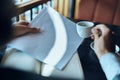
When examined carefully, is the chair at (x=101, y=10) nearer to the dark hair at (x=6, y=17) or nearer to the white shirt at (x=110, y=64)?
Result: the white shirt at (x=110, y=64)

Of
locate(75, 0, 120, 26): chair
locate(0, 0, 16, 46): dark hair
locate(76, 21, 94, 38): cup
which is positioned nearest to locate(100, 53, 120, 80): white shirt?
locate(76, 21, 94, 38): cup

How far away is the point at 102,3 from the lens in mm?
1616

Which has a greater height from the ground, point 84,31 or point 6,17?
point 6,17

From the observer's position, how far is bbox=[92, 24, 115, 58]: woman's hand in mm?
875

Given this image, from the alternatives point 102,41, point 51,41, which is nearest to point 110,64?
point 102,41

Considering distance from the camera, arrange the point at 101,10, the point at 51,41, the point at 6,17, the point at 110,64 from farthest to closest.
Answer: the point at 101,10, the point at 51,41, the point at 110,64, the point at 6,17

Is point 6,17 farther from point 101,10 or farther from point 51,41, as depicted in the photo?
point 101,10

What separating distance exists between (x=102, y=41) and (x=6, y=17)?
0.68 metres

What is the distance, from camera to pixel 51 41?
904 millimetres

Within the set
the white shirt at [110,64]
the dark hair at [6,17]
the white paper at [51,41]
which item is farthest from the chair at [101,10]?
the dark hair at [6,17]

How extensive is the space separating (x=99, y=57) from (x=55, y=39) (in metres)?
0.21

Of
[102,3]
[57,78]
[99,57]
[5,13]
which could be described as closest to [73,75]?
[57,78]

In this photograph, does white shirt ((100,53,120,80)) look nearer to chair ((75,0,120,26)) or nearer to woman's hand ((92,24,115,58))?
woman's hand ((92,24,115,58))

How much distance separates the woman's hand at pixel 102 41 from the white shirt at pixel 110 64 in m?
0.04
